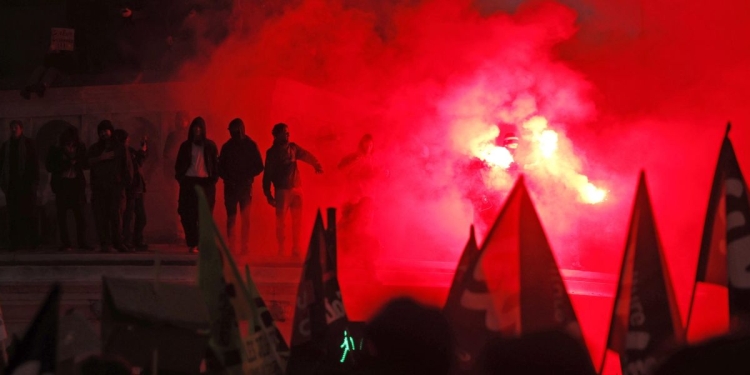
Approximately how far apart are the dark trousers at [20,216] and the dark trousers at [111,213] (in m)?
1.34

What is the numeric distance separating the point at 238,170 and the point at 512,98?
735 centimetres

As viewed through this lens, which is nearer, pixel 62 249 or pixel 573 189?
pixel 62 249

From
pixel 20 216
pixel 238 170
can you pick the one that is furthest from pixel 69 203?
pixel 238 170

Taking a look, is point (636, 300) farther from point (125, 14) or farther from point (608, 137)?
point (608, 137)

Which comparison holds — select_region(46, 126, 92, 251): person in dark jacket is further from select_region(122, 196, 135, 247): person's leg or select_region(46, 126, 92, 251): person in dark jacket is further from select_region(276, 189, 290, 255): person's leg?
select_region(276, 189, 290, 255): person's leg

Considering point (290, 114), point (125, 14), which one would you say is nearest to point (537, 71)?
point (290, 114)

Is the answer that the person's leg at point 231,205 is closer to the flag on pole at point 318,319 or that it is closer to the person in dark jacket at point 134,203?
the person in dark jacket at point 134,203

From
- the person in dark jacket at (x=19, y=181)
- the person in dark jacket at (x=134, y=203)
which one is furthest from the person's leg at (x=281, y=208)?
the person in dark jacket at (x=19, y=181)

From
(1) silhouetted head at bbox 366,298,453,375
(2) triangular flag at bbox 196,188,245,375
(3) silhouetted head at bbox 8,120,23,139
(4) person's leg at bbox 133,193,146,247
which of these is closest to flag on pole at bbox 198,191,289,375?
(2) triangular flag at bbox 196,188,245,375

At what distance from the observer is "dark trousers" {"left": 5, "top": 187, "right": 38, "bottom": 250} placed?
11211mm

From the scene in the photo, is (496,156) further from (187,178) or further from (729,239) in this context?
(729,239)

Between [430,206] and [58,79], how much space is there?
6292mm

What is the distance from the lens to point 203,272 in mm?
4297

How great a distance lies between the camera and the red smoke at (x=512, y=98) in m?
14.1
